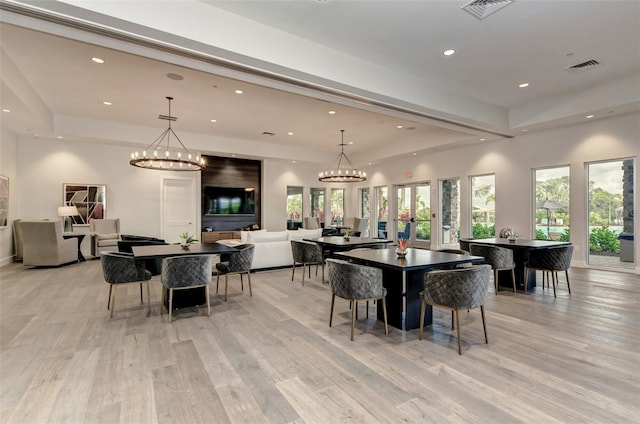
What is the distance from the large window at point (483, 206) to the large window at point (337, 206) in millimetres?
5593

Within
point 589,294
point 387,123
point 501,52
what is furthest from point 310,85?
point 589,294

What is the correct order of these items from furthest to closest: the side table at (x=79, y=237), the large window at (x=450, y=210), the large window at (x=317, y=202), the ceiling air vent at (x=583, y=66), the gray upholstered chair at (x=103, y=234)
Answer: the large window at (x=317, y=202) < the large window at (x=450, y=210) < the gray upholstered chair at (x=103, y=234) < the side table at (x=79, y=237) < the ceiling air vent at (x=583, y=66)

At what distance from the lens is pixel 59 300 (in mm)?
4617

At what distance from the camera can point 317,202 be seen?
13.1 m

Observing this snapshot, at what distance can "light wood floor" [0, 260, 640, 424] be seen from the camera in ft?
6.85

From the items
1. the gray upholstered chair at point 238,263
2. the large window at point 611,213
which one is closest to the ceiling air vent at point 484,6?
the gray upholstered chair at point 238,263

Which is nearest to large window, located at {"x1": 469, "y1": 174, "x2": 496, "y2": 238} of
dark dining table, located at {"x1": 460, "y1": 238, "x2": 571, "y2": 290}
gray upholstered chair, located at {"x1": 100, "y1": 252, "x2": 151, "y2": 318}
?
dark dining table, located at {"x1": 460, "y1": 238, "x2": 571, "y2": 290}

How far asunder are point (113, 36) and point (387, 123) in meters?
6.26

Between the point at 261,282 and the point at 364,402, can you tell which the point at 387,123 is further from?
the point at 364,402

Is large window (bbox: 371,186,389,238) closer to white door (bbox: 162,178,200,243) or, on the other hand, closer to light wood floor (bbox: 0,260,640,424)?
white door (bbox: 162,178,200,243)

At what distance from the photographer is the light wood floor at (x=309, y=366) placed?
209cm

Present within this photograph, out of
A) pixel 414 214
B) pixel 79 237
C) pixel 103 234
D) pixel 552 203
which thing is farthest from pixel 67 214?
pixel 552 203

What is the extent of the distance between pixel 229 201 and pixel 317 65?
7.51 metres

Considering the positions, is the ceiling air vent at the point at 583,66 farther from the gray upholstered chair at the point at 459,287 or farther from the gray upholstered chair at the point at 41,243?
the gray upholstered chair at the point at 41,243
